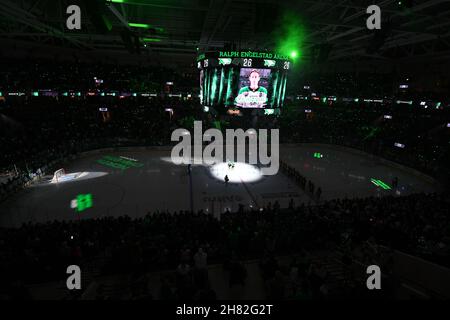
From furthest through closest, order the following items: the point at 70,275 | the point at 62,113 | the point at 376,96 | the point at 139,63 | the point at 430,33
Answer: the point at 139,63
the point at 376,96
the point at 62,113
the point at 430,33
the point at 70,275

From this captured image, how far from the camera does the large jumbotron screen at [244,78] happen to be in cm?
1556

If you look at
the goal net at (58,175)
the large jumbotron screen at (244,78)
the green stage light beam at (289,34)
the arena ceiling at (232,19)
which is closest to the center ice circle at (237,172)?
the large jumbotron screen at (244,78)

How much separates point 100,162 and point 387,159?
28.4 meters

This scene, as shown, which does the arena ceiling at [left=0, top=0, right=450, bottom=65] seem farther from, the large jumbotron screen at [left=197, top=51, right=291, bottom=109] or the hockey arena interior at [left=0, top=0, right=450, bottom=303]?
the large jumbotron screen at [left=197, top=51, right=291, bottom=109]

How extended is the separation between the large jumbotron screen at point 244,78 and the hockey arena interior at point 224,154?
8cm

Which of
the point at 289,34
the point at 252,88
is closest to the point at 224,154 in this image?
the point at 289,34

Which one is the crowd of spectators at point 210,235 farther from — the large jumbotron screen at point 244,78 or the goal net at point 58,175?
the large jumbotron screen at point 244,78

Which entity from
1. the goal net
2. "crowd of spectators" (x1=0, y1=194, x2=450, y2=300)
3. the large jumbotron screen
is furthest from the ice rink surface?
the large jumbotron screen

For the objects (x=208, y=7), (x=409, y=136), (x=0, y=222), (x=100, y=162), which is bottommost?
(x=0, y=222)

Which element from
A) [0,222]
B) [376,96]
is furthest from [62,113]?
[376,96]

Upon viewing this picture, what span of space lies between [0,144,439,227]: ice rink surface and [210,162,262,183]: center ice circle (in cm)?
9

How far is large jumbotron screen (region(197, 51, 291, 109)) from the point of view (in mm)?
15562

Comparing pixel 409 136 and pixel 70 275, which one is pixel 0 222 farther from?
pixel 409 136
